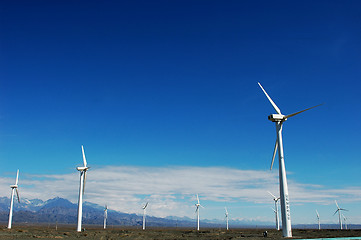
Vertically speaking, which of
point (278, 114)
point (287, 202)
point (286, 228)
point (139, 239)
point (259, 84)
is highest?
point (259, 84)

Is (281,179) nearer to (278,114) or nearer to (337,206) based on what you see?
(278,114)

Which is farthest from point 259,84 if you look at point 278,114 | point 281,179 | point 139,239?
point 139,239

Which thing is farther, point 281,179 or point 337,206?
point 337,206

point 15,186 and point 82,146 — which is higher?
point 82,146

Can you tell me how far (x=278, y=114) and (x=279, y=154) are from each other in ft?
23.5

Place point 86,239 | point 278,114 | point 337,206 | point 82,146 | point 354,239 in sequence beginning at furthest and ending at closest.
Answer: point 337,206 → point 82,146 → point 86,239 → point 278,114 → point 354,239

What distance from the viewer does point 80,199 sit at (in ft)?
287

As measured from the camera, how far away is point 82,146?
93.1m

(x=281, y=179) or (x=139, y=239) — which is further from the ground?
(x=281, y=179)

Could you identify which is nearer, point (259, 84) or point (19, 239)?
point (259, 84)

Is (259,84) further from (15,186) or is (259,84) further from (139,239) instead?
(15,186)

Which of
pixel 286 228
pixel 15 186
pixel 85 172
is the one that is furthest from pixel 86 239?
pixel 15 186

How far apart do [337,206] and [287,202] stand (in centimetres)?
13795

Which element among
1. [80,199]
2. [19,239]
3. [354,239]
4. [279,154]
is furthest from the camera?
[80,199]
